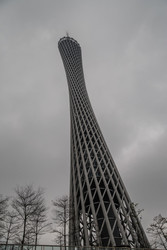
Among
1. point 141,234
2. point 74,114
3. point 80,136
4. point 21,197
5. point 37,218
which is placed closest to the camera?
point 21,197

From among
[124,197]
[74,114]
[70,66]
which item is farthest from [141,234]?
[70,66]

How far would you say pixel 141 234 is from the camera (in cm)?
2088

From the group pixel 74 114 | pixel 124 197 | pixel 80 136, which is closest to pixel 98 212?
pixel 124 197

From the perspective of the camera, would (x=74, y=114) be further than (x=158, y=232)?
Yes

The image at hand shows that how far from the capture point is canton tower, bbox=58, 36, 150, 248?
66.6 ft

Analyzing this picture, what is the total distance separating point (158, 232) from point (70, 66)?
37041 mm

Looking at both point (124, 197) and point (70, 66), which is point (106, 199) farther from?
point (70, 66)

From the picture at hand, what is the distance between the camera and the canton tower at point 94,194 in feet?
66.6

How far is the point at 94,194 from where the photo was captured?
22.4 metres

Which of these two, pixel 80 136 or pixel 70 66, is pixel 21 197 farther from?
pixel 70 66

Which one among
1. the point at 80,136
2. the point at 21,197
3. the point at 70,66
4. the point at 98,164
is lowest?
the point at 21,197

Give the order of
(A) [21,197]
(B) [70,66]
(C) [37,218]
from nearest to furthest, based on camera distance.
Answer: (A) [21,197] < (C) [37,218] < (B) [70,66]

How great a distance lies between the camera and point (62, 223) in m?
19.2

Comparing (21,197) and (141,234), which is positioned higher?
(21,197)
